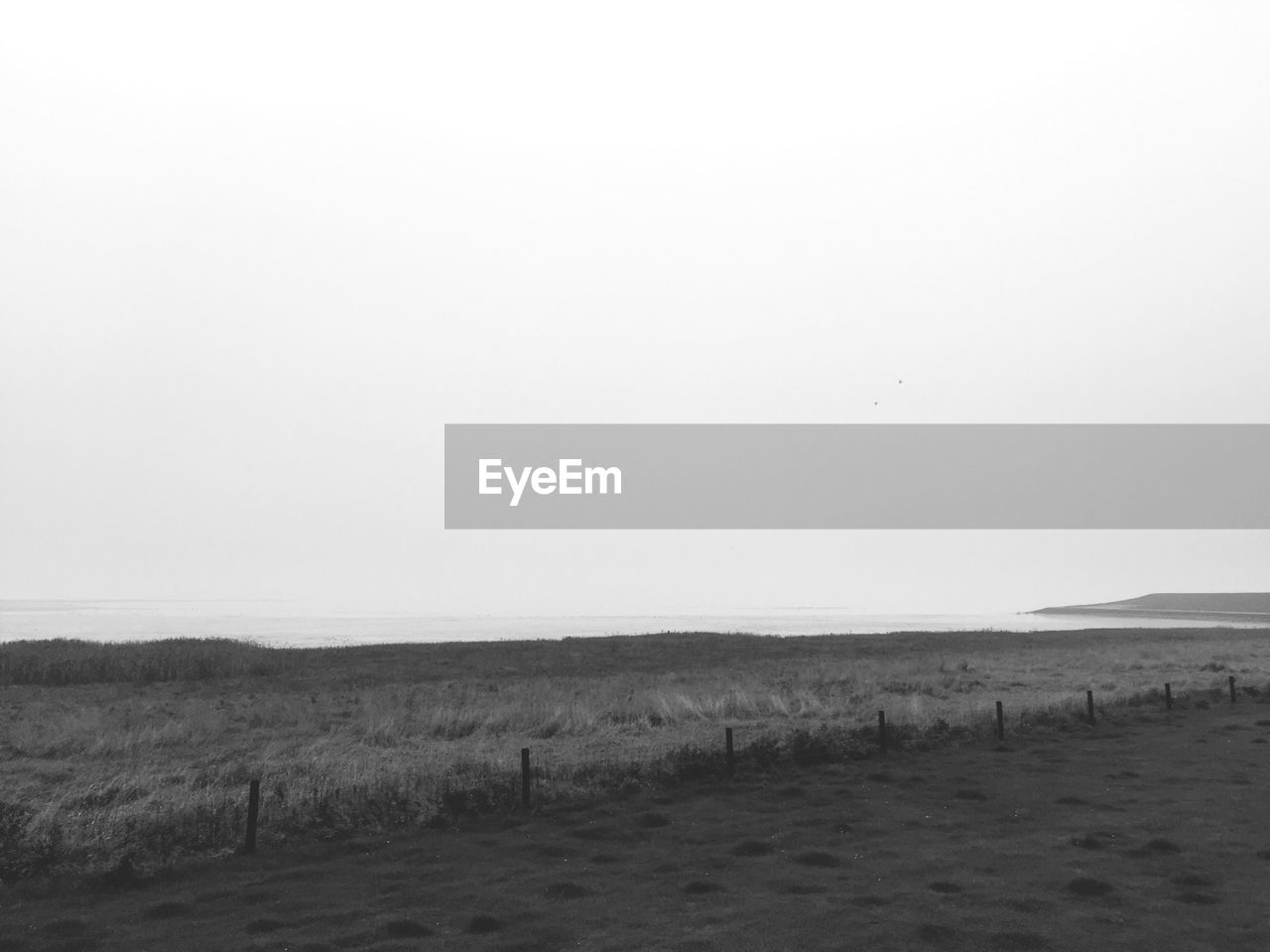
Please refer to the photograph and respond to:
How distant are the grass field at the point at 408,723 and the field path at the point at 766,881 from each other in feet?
→ 4.44

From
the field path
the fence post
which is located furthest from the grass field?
the field path

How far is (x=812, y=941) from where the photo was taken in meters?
9.46

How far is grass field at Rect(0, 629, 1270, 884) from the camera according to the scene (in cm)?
1461

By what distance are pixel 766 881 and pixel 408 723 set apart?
52.5ft

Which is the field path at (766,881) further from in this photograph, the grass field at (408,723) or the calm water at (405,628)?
the calm water at (405,628)

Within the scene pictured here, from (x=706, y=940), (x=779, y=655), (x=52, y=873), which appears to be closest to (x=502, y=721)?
(x=52, y=873)

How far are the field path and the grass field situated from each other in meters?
1.35

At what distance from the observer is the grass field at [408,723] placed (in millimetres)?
14609

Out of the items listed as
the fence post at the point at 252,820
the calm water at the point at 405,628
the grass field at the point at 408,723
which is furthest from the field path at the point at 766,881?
the calm water at the point at 405,628

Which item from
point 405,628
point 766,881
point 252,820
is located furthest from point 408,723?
point 405,628

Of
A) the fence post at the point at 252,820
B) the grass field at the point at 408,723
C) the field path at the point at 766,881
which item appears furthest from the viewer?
the grass field at the point at 408,723

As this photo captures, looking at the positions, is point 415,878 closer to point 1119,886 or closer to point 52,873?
point 52,873

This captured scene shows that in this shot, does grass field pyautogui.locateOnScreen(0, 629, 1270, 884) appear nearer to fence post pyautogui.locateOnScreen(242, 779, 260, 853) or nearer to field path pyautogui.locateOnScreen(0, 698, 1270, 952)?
fence post pyautogui.locateOnScreen(242, 779, 260, 853)

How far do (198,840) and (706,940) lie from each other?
7.95 m
